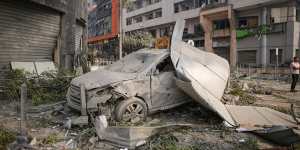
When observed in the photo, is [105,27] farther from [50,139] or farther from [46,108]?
[50,139]

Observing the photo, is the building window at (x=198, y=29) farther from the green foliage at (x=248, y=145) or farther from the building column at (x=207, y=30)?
the green foliage at (x=248, y=145)

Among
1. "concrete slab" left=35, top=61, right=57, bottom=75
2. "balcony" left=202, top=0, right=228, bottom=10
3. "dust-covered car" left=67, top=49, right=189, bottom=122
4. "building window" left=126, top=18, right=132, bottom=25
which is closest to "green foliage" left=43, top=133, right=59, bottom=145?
"dust-covered car" left=67, top=49, right=189, bottom=122

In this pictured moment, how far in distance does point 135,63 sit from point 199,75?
170 cm

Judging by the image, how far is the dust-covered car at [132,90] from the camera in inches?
270

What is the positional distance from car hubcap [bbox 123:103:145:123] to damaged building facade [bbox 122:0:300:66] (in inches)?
1014

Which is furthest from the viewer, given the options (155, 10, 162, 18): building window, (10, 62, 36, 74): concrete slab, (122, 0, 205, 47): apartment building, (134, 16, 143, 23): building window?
(134, 16, 143, 23): building window

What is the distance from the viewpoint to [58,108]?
839 cm

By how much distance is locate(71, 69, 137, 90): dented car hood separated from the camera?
687cm

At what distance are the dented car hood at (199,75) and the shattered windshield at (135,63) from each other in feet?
2.07

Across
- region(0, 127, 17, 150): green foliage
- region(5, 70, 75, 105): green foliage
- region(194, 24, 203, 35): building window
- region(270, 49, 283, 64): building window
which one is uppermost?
region(194, 24, 203, 35): building window

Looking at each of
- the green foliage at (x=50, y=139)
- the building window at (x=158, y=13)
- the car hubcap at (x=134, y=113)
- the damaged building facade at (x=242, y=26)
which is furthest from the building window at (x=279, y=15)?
the green foliage at (x=50, y=139)

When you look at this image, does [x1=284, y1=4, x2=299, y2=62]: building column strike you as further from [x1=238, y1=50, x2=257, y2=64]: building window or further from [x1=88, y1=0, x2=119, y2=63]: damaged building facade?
[x1=88, y1=0, x2=119, y2=63]: damaged building facade

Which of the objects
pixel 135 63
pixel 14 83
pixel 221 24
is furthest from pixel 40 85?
pixel 221 24

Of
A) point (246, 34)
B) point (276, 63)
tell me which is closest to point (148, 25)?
point (246, 34)
